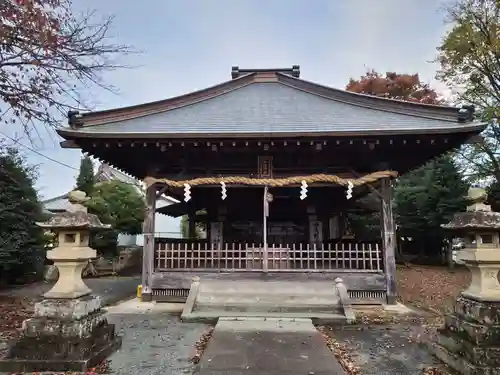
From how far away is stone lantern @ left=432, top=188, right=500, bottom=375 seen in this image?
11.9ft

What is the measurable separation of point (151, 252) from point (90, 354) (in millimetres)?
3773

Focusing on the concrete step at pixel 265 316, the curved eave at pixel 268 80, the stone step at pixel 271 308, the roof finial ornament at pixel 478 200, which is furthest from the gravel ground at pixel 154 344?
the curved eave at pixel 268 80

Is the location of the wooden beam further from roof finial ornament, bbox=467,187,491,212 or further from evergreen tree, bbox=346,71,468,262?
evergreen tree, bbox=346,71,468,262

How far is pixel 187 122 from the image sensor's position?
8.19m

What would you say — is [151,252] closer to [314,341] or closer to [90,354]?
[90,354]

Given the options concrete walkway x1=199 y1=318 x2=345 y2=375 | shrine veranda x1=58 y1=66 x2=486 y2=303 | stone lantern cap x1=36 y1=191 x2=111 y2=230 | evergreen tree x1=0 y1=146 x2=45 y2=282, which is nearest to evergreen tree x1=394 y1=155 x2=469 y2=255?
shrine veranda x1=58 y1=66 x2=486 y2=303

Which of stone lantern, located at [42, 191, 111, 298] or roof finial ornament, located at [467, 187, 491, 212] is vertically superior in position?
roof finial ornament, located at [467, 187, 491, 212]

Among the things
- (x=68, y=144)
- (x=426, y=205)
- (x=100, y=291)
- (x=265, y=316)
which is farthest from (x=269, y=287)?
(x=426, y=205)

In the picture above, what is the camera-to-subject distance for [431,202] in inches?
578

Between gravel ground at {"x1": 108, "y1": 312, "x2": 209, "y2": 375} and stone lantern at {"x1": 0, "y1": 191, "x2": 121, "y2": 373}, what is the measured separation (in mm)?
339

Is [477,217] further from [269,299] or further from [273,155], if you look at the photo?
[273,155]

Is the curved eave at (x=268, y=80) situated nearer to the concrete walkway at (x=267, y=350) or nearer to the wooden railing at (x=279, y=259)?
the wooden railing at (x=279, y=259)

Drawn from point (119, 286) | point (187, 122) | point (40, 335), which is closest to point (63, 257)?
point (40, 335)

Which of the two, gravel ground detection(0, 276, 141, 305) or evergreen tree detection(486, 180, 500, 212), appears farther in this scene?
evergreen tree detection(486, 180, 500, 212)
